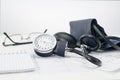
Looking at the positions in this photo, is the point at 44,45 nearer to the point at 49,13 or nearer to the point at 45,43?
the point at 45,43

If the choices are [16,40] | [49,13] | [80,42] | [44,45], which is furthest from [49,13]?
[44,45]

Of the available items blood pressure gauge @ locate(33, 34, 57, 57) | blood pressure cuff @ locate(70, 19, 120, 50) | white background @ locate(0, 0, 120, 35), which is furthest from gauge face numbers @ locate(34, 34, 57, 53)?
white background @ locate(0, 0, 120, 35)

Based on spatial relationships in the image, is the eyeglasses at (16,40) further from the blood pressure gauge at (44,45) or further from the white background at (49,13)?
the white background at (49,13)

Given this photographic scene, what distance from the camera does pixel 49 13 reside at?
7.26 ft

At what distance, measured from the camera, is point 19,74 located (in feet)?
1.98

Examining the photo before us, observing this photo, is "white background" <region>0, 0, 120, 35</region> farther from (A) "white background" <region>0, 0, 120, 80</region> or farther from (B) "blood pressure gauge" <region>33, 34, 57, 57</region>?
(B) "blood pressure gauge" <region>33, 34, 57, 57</region>

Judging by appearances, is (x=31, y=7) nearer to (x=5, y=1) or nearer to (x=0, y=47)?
(x=5, y=1)

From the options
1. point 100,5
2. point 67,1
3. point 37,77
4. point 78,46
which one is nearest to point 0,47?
point 78,46

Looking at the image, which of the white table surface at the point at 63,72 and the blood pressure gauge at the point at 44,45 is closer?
the white table surface at the point at 63,72

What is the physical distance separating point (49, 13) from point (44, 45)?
4.80 feet

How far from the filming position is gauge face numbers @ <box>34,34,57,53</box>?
2.53ft

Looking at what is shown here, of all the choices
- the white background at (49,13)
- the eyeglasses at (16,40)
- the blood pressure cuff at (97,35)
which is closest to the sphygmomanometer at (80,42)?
the blood pressure cuff at (97,35)

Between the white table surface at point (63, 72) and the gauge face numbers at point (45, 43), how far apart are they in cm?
4

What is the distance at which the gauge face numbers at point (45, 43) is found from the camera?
2.53 feet
